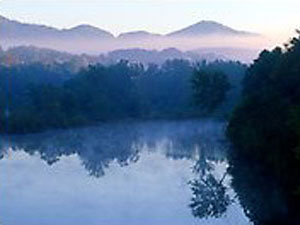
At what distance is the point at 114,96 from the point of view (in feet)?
78.3

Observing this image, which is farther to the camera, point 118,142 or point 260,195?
point 118,142

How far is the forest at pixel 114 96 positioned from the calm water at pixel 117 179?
109 cm

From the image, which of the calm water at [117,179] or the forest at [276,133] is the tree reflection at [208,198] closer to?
the calm water at [117,179]

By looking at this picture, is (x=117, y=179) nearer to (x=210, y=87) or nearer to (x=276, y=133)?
(x=276, y=133)

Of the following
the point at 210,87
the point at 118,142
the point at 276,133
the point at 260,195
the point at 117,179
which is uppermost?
the point at 276,133

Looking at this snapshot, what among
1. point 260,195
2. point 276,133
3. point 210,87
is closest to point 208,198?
point 260,195

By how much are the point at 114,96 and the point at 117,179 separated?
1329 cm

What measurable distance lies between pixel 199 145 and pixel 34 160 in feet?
11.9

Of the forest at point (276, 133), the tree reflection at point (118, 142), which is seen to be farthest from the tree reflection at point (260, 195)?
the tree reflection at point (118, 142)

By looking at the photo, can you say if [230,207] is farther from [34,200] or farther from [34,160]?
[34,160]

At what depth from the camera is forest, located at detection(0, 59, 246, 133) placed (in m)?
18.2

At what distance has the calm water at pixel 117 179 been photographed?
7.79 metres

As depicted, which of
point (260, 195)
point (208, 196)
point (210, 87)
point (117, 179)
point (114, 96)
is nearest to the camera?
point (260, 195)

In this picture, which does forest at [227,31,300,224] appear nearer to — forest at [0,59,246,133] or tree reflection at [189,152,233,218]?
tree reflection at [189,152,233,218]
